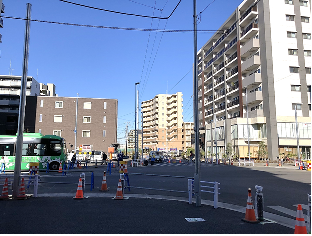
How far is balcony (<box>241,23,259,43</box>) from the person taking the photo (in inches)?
1885

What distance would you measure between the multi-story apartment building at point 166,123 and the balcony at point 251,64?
186 ft

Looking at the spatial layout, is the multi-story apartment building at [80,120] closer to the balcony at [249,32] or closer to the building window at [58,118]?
the building window at [58,118]

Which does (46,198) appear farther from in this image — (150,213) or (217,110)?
(217,110)

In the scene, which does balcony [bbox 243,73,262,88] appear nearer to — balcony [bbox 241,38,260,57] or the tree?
balcony [bbox 241,38,260,57]

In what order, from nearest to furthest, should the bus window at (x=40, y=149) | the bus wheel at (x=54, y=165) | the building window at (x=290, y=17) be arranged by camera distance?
the bus window at (x=40, y=149) < the bus wheel at (x=54, y=165) < the building window at (x=290, y=17)

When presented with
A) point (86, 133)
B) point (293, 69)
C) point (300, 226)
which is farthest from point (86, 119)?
point (300, 226)

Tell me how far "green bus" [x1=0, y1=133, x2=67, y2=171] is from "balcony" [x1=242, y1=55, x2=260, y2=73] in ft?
115

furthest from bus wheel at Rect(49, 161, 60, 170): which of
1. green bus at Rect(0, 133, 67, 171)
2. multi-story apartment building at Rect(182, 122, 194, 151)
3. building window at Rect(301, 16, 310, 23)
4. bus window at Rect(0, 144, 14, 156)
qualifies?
multi-story apartment building at Rect(182, 122, 194, 151)

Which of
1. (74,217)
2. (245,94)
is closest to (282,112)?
(245,94)

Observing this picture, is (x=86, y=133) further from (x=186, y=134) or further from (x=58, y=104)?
(x=186, y=134)

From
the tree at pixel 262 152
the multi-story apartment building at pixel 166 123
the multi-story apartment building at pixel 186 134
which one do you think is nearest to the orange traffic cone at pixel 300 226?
the tree at pixel 262 152

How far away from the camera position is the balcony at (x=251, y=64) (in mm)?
46938

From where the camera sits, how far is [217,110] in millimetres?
61125

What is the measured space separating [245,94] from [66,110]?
35216 mm
